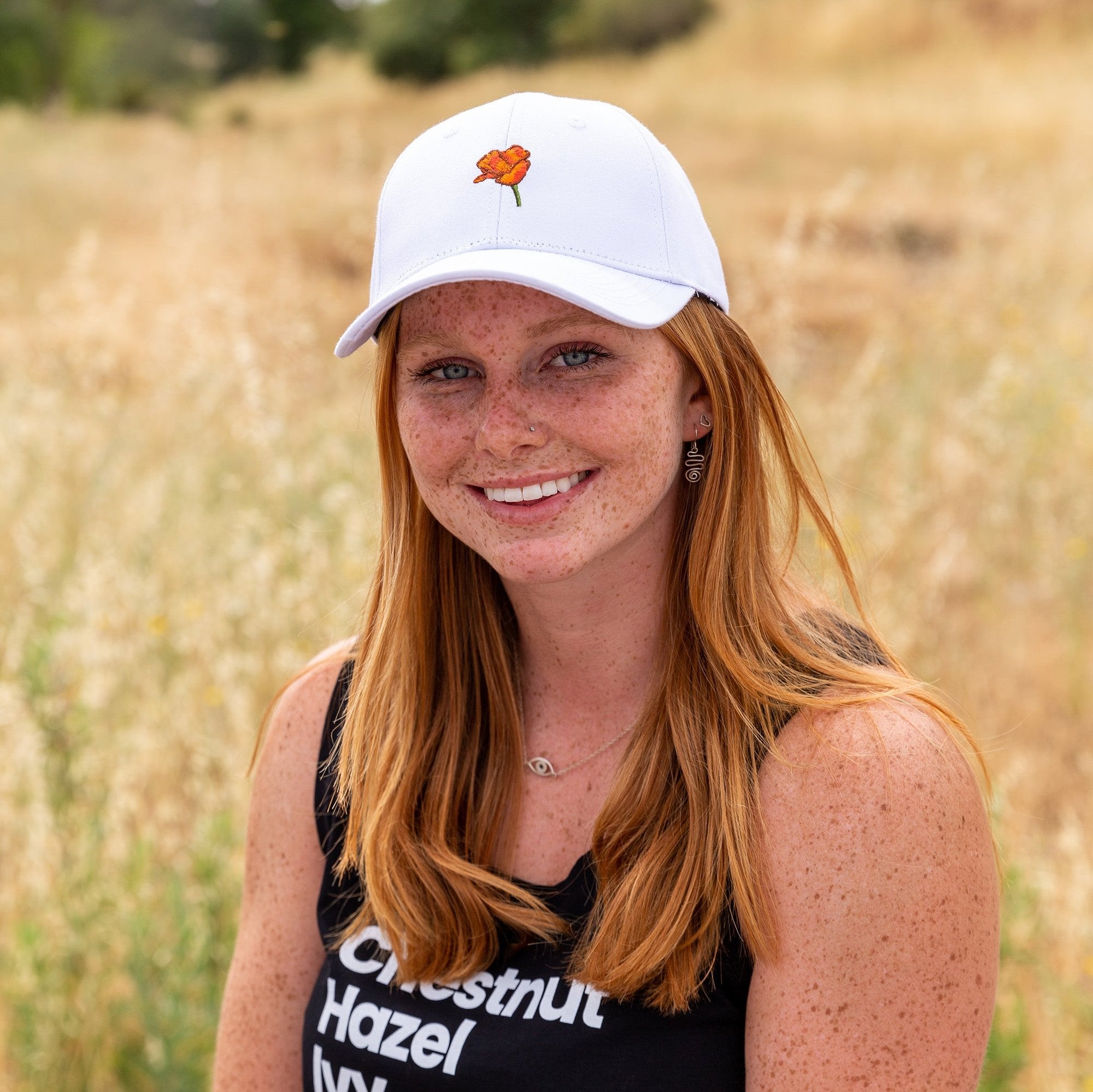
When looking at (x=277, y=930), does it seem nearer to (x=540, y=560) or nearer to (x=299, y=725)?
(x=299, y=725)

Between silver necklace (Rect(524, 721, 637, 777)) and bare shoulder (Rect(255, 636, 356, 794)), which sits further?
bare shoulder (Rect(255, 636, 356, 794))

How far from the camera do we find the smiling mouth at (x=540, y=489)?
4.67ft

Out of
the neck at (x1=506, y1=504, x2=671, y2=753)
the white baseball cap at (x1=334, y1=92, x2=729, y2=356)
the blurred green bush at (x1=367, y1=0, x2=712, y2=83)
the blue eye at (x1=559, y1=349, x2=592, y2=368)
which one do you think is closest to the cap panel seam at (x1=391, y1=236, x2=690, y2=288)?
the white baseball cap at (x1=334, y1=92, x2=729, y2=356)

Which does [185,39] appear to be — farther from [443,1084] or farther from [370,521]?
[443,1084]

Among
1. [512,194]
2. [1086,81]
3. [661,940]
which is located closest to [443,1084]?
[661,940]

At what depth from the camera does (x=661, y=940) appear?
4.34ft

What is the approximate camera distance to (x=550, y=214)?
1367mm

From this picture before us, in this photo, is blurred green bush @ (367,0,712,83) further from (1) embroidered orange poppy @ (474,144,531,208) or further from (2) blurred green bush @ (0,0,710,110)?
(1) embroidered orange poppy @ (474,144,531,208)

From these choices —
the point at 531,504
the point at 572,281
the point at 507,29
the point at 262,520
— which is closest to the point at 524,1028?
the point at 531,504

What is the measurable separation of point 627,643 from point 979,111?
12.9 m

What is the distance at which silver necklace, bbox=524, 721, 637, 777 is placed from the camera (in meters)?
1.61

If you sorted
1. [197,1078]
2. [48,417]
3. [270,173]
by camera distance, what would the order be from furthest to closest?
[270,173] → [48,417] → [197,1078]

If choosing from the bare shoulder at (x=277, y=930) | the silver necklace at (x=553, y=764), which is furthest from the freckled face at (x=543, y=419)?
the bare shoulder at (x=277, y=930)

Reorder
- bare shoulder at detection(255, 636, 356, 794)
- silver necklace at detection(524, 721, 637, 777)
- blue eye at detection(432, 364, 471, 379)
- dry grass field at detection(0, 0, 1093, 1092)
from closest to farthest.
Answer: blue eye at detection(432, 364, 471, 379), silver necklace at detection(524, 721, 637, 777), bare shoulder at detection(255, 636, 356, 794), dry grass field at detection(0, 0, 1093, 1092)
